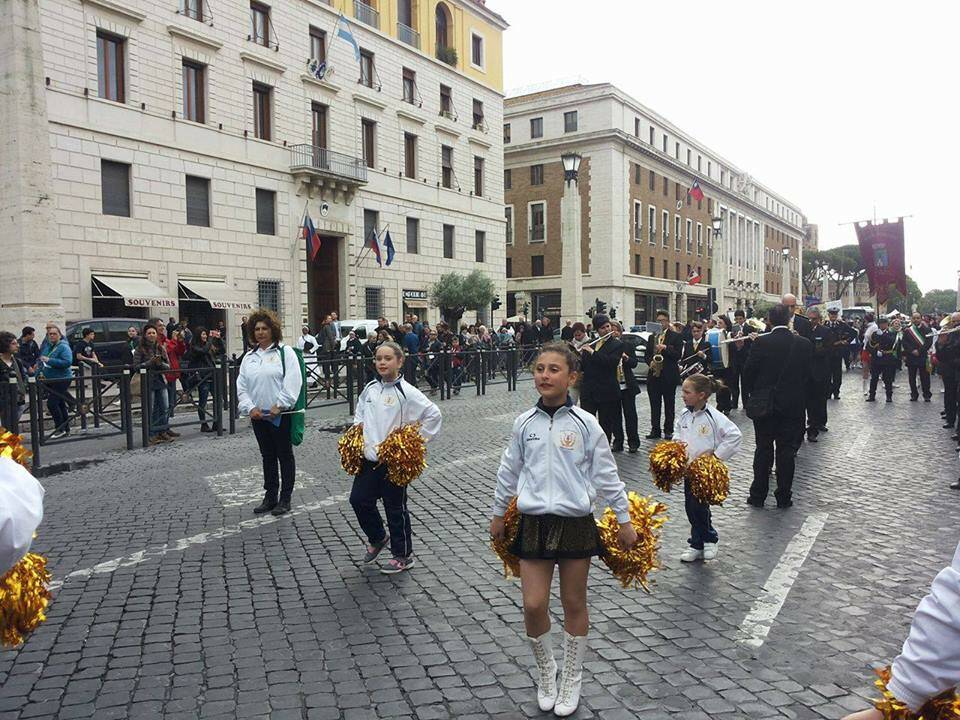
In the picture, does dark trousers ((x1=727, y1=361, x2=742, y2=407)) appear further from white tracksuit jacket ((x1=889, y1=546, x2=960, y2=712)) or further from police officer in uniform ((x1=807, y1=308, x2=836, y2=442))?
white tracksuit jacket ((x1=889, y1=546, x2=960, y2=712))

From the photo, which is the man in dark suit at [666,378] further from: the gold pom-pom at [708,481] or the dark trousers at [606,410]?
the gold pom-pom at [708,481]

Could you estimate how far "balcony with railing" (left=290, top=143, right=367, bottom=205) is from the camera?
28056 mm

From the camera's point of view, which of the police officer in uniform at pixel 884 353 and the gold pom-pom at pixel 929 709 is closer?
the gold pom-pom at pixel 929 709

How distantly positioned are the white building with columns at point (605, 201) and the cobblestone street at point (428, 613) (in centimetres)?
4228

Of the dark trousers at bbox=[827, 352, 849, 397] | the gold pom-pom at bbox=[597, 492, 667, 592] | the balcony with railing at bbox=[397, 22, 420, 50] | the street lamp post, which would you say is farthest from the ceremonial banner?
the gold pom-pom at bbox=[597, 492, 667, 592]

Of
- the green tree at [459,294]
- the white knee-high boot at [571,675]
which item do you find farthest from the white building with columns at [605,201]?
the white knee-high boot at [571,675]

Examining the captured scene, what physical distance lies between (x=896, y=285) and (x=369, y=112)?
2076 cm

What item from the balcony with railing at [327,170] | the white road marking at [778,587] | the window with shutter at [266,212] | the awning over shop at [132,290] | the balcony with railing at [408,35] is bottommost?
the white road marking at [778,587]

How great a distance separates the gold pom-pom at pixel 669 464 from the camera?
216 inches

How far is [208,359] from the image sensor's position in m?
13.1

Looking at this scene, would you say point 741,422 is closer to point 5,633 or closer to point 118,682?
point 118,682

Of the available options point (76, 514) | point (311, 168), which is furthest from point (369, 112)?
point (76, 514)

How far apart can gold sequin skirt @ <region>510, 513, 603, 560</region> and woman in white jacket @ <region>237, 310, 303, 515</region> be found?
3727 millimetres

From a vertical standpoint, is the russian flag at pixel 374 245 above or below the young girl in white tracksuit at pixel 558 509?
above
